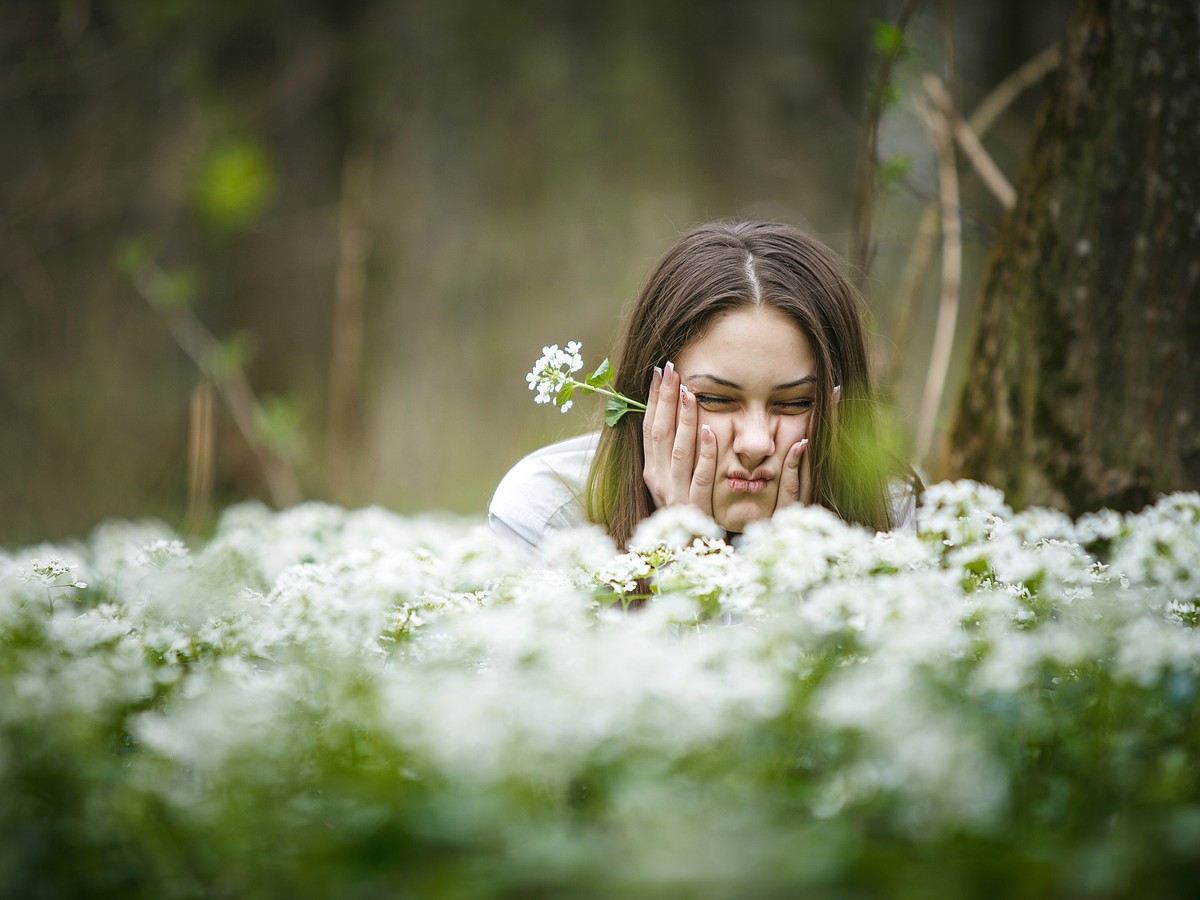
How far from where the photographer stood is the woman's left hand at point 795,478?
1957mm

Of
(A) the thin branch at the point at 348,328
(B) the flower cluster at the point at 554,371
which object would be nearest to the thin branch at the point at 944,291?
(B) the flower cluster at the point at 554,371

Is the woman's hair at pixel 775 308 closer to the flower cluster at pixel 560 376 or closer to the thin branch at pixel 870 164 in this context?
the flower cluster at pixel 560 376

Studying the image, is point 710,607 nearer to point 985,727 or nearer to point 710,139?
point 985,727

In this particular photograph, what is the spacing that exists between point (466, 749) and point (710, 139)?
245 inches

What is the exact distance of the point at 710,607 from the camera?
58.3 inches

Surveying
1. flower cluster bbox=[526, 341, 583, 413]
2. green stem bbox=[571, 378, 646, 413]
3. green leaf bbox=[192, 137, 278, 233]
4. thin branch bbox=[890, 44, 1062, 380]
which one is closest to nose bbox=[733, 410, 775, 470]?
green stem bbox=[571, 378, 646, 413]

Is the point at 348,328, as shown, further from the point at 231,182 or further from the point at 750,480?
the point at 750,480

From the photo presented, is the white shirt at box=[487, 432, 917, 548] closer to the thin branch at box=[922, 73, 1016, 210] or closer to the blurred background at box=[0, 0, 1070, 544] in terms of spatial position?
the thin branch at box=[922, 73, 1016, 210]

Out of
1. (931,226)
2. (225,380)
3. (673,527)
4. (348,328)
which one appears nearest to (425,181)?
(348,328)

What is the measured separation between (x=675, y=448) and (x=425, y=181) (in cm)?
521

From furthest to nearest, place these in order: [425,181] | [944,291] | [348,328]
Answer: [425,181] < [348,328] < [944,291]

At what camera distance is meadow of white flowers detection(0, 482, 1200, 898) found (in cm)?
87

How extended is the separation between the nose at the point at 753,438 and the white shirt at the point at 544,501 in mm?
466

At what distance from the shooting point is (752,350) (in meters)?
1.99
